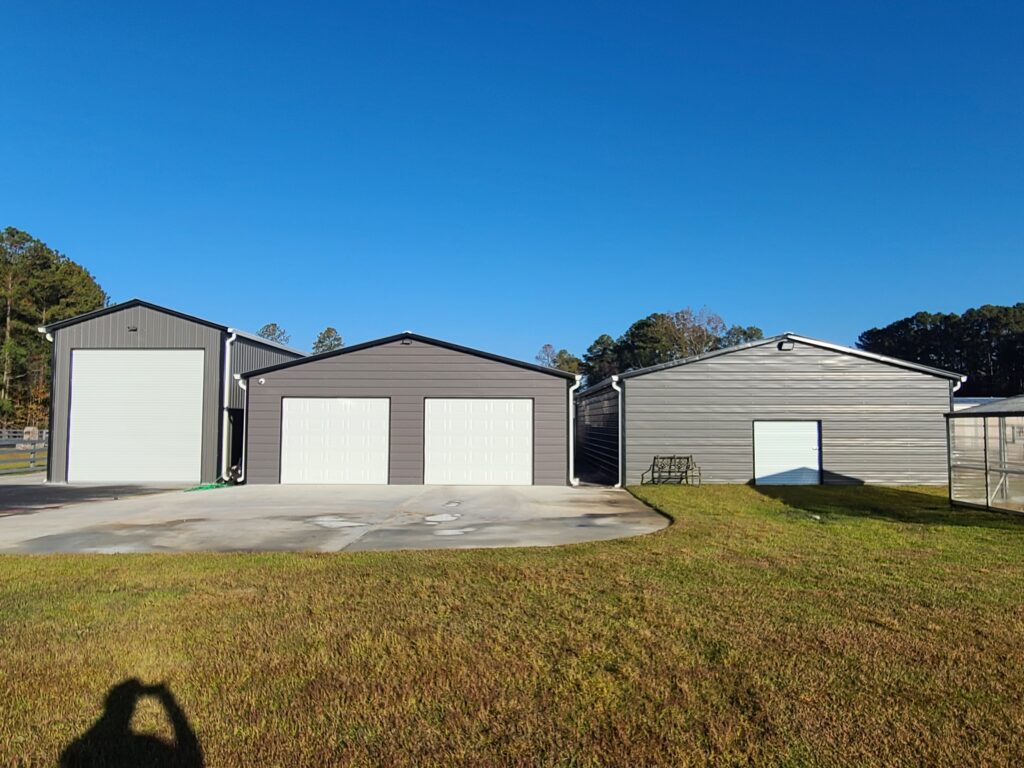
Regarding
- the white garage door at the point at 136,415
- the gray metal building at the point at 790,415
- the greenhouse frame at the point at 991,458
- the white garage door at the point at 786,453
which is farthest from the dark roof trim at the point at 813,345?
the white garage door at the point at 136,415

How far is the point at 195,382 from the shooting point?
16.3 meters

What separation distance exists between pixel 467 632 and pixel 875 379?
15.1m

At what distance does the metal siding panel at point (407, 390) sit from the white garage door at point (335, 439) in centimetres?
19

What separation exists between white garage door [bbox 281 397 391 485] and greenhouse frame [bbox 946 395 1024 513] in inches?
459

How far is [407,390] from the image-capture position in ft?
50.1

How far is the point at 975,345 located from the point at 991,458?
5279cm

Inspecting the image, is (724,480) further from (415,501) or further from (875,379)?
(415,501)

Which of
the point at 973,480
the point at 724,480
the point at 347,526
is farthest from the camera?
the point at 724,480

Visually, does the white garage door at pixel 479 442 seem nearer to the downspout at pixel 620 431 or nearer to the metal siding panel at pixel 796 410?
the downspout at pixel 620 431

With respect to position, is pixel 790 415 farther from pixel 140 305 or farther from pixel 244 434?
pixel 140 305

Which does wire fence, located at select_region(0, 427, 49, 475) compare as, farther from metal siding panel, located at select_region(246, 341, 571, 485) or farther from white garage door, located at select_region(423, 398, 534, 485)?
white garage door, located at select_region(423, 398, 534, 485)

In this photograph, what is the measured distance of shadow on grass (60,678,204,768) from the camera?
2.45 meters

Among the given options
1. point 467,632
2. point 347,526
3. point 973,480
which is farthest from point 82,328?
point 973,480

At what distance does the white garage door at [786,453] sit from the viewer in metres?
15.4
